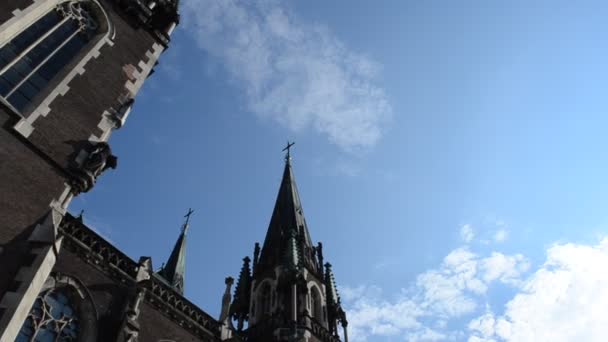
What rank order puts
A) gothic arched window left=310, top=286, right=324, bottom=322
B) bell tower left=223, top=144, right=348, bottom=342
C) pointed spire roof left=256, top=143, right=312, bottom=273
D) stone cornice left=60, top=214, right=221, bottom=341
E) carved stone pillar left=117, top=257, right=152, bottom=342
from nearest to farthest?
1. carved stone pillar left=117, top=257, right=152, bottom=342
2. stone cornice left=60, top=214, right=221, bottom=341
3. bell tower left=223, top=144, right=348, bottom=342
4. gothic arched window left=310, top=286, right=324, bottom=322
5. pointed spire roof left=256, top=143, right=312, bottom=273

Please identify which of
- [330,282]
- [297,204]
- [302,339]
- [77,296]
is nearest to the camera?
[77,296]

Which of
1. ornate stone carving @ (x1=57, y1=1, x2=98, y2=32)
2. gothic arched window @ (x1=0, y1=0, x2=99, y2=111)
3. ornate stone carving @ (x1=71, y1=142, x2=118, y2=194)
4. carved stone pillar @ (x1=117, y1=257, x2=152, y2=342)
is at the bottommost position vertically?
carved stone pillar @ (x1=117, y1=257, x2=152, y2=342)

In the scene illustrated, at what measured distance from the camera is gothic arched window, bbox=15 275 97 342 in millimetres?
11195

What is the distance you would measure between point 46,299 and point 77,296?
0.81 m

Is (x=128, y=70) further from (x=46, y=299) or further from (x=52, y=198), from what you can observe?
(x=46, y=299)

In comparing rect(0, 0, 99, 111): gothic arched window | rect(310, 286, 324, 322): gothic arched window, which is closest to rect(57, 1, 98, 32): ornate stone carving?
rect(0, 0, 99, 111): gothic arched window

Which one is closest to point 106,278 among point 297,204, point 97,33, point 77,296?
point 77,296

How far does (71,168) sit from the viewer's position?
486 inches

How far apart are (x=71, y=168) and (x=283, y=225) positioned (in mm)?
18774

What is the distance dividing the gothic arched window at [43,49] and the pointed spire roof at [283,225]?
579 inches

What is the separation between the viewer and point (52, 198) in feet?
38.1

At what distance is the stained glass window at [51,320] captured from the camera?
11.1 meters

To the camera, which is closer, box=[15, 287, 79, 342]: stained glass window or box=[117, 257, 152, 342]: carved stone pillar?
box=[15, 287, 79, 342]: stained glass window

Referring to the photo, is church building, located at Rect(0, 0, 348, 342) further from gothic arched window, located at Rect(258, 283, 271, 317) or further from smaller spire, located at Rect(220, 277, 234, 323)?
gothic arched window, located at Rect(258, 283, 271, 317)
